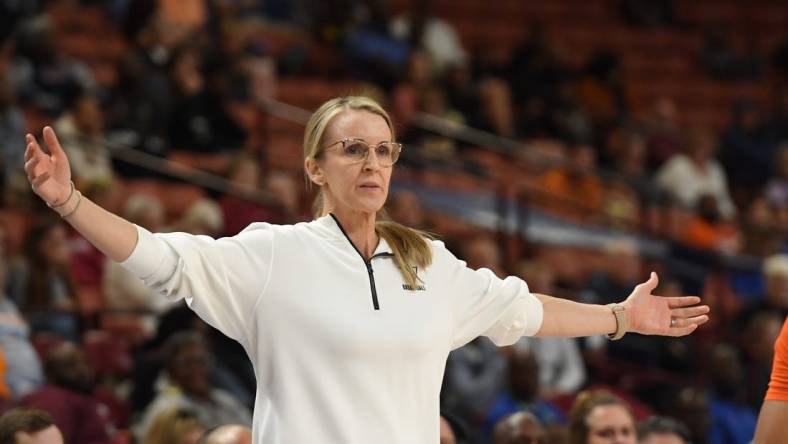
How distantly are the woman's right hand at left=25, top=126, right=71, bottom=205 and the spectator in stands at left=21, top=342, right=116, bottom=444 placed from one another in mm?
3315

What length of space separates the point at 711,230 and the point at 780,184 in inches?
53.2

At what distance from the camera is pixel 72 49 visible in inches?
443

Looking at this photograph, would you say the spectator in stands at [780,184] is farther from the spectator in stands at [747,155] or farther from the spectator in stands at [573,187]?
the spectator in stands at [573,187]

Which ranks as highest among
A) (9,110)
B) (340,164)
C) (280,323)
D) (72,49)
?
(72,49)

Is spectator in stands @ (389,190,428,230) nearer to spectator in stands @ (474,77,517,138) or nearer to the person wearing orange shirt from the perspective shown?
spectator in stands @ (474,77,517,138)

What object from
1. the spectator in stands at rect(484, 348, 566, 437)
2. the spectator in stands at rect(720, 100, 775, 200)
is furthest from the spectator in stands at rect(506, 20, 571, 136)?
the spectator in stands at rect(484, 348, 566, 437)

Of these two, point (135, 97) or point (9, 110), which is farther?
point (135, 97)

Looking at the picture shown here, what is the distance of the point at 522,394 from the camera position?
Answer: 8023 mm

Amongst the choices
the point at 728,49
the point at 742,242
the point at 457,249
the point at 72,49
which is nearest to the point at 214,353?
the point at 457,249

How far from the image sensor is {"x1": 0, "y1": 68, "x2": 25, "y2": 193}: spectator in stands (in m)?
9.05

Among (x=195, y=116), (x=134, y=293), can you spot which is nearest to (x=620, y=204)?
(x=195, y=116)

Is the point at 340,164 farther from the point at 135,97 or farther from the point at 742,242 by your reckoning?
the point at 742,242

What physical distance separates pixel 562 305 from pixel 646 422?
2615 mm

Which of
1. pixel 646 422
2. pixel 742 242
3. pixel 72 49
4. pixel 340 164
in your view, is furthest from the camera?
pixel 742 242
